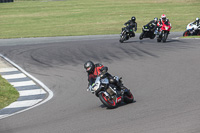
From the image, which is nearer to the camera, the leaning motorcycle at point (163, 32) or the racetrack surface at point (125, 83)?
the racetrack surface at point (125, 83)

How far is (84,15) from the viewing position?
147 feet

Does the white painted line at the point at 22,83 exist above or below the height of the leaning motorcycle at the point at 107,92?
below

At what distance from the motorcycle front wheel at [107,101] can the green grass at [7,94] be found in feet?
11.1

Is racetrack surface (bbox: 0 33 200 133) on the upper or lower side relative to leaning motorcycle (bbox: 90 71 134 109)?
lower

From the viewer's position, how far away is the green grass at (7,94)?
12.2 meters

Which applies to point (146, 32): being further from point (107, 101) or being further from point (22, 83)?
point (107, 101)

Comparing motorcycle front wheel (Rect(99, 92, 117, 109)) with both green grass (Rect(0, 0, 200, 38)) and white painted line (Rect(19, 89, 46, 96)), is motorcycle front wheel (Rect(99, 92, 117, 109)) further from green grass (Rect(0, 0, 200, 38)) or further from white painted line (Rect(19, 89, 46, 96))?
green grass (Rect(0, 0, 200, 38))

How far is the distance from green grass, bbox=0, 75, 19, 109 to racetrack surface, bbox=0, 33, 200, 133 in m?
1.30

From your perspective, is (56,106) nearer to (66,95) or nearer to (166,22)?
(66,95)

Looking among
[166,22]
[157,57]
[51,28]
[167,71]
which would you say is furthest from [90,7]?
[167,71]

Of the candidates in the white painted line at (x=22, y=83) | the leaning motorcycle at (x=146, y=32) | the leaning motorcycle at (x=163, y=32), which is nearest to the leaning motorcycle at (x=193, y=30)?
the leaning motorcycle at (x=146, y=32)

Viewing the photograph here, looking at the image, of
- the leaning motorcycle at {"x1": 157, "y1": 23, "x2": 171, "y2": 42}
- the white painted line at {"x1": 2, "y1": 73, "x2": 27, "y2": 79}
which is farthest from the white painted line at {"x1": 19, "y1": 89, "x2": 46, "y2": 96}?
the leaning motorcycle at {"x1": 157, "y1": 23, "x2": 171, "y2": 42}

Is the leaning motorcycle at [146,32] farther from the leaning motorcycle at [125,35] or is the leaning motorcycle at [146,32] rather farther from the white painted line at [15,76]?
the white painted line at [15,76]

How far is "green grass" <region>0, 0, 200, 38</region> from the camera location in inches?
1422
